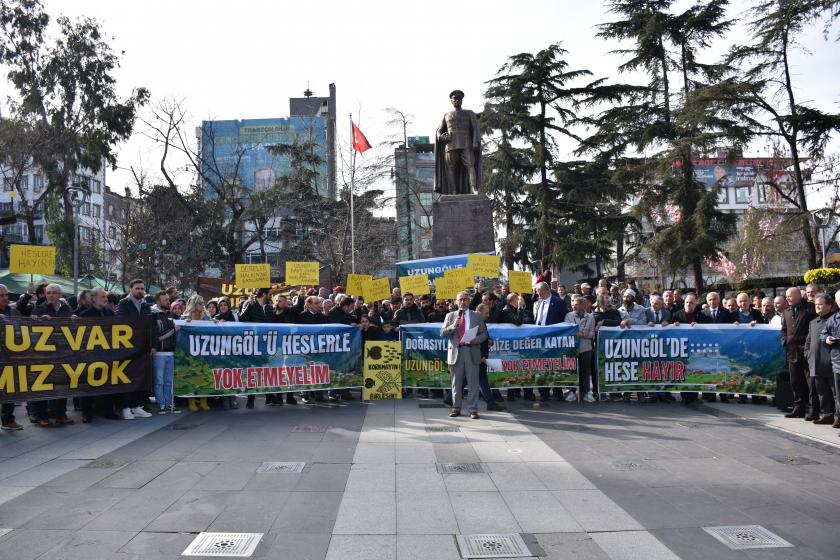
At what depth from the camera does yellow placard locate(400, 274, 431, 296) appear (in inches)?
499

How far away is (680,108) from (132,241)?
84.2 ft

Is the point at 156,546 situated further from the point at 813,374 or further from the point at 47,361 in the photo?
the point at 813,374

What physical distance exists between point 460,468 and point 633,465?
69.3 inches

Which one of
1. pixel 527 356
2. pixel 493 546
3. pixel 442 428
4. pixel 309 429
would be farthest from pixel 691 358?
pixel 493 546

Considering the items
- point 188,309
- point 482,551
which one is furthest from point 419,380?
point 482,551

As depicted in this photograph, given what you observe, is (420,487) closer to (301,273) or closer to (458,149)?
(301,273)

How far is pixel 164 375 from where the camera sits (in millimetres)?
9703

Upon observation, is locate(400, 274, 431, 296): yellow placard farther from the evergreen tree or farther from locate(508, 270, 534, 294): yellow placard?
the evergreen tree

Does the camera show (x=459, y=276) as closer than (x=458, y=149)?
Yes

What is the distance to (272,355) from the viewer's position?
33.7 feet

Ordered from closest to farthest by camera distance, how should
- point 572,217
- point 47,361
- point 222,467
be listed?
point 222,467 → point 47,361 → point 572,217

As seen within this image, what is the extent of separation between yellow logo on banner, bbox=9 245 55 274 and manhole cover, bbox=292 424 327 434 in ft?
17.9

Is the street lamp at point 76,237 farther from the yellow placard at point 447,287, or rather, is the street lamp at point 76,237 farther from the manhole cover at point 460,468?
the manhole cover at point 460,468

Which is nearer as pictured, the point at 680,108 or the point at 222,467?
the point at 222,467
